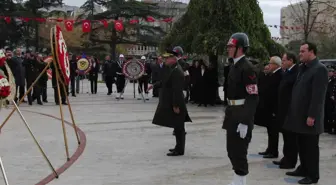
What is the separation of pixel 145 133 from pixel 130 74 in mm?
7757

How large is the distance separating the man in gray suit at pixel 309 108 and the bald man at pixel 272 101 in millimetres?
1270

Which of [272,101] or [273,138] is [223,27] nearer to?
[272,101]

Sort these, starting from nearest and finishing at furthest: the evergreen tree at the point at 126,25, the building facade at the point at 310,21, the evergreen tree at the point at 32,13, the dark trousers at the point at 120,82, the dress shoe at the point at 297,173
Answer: the dress shoe at the point at 297,173 < the dark trousers at the point at 120,82 < the building facade at the point at 310,21 < the evergreen tree at the point at 32,13 < the evergreen tree at the point at 126,25

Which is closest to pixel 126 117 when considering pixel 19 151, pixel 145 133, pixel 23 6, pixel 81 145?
pixel 145 133

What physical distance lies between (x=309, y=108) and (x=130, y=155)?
3324 mm

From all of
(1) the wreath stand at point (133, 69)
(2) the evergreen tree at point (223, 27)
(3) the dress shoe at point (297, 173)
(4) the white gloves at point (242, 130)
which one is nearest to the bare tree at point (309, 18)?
(2) the evergreen tree at point (223, 27)

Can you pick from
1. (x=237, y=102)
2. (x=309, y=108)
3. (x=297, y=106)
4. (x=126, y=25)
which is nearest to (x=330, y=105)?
(x=297, y=106)

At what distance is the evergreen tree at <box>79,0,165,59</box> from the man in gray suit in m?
41.4

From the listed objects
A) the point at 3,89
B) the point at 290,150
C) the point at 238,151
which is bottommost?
the point at 290,150

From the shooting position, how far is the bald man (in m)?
7.42

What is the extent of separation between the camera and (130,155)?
25.2ft

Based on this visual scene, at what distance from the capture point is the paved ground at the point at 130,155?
6.22 m

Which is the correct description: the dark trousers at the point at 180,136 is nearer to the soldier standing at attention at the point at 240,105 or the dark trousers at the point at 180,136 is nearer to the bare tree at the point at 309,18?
the soldier standing at attention at the point at 240,105

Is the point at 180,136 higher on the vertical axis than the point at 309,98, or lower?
lower
